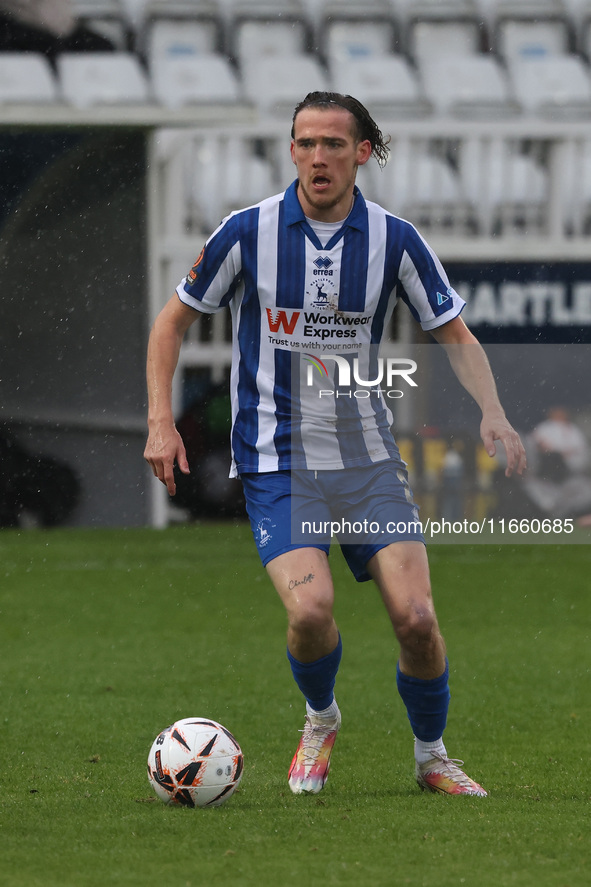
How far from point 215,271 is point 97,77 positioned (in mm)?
13745

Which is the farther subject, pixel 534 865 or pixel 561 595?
pixel 561 595

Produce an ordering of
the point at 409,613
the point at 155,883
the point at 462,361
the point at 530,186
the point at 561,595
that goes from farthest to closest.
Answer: the point at 530,186
the point at 561,595
the point at 462,361
the point at 409,613
the point at 155,883

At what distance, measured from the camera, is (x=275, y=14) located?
1944 centimetres

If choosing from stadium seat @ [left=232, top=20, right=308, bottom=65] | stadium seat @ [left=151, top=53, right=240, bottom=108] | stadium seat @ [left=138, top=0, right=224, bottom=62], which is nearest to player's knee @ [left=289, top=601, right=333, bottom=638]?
stadium seat @ [left=151, top=53, right=240, bottom=108]

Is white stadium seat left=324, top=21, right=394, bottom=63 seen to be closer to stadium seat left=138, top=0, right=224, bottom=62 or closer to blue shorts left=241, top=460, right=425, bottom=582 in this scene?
stadium seat left=138, top=0, right=224, bottom=62

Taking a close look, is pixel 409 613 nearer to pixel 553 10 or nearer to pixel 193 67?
pixel 193 67

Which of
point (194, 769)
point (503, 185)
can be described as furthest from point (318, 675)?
point (503, 185)

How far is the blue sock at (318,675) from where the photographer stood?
3924 millimetres

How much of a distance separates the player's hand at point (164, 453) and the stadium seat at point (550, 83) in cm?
1519

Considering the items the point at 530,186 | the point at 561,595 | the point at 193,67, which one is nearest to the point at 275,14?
the point at 193,67

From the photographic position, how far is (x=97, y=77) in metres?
16.9

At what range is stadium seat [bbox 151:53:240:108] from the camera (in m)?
17.4

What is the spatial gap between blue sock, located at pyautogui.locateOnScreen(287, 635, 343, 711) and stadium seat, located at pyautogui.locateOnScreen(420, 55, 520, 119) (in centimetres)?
1490

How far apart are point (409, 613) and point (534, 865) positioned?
886mm
